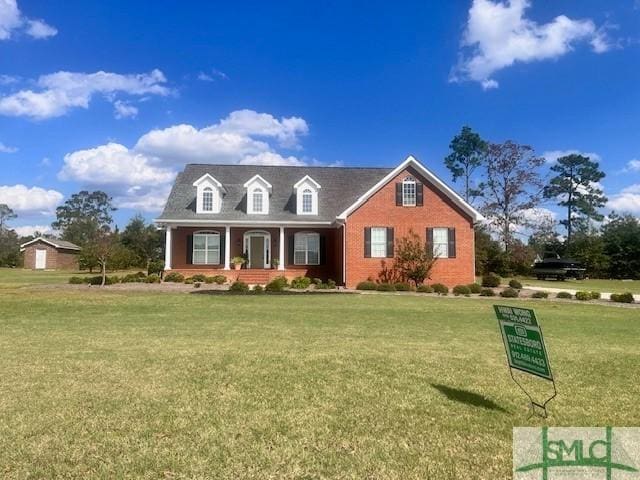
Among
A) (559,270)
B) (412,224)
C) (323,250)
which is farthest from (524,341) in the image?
(559,270)

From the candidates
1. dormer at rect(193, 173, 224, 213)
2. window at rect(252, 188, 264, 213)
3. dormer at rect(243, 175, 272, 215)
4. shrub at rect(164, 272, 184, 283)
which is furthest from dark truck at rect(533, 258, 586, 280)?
shrub at rect(164, 272, 184, 283)

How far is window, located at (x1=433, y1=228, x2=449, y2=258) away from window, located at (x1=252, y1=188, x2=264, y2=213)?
10.3 metres

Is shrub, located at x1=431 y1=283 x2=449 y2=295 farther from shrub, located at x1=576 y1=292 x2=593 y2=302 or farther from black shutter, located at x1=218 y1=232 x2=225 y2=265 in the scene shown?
black shutter, located at x1=218 y1=232 x2=225 y2=265

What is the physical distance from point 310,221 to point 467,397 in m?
22.1

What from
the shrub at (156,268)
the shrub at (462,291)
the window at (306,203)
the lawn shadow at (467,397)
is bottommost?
the lawn shadow at (467,397)

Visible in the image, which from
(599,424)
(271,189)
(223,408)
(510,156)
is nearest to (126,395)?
(223,408)

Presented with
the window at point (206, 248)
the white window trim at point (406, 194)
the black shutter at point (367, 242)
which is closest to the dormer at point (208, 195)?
the window at point (206, 248)

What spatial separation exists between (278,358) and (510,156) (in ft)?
129

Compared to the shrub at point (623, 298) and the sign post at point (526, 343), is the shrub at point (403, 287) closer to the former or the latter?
the shrub at point (623, 298)

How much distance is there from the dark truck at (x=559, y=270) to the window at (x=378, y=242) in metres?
19.5

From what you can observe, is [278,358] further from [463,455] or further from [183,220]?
[183,220]

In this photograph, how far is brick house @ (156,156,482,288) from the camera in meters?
25.5

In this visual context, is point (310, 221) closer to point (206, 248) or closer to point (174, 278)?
point (206, 248)

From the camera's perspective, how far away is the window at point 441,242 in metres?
25.7
